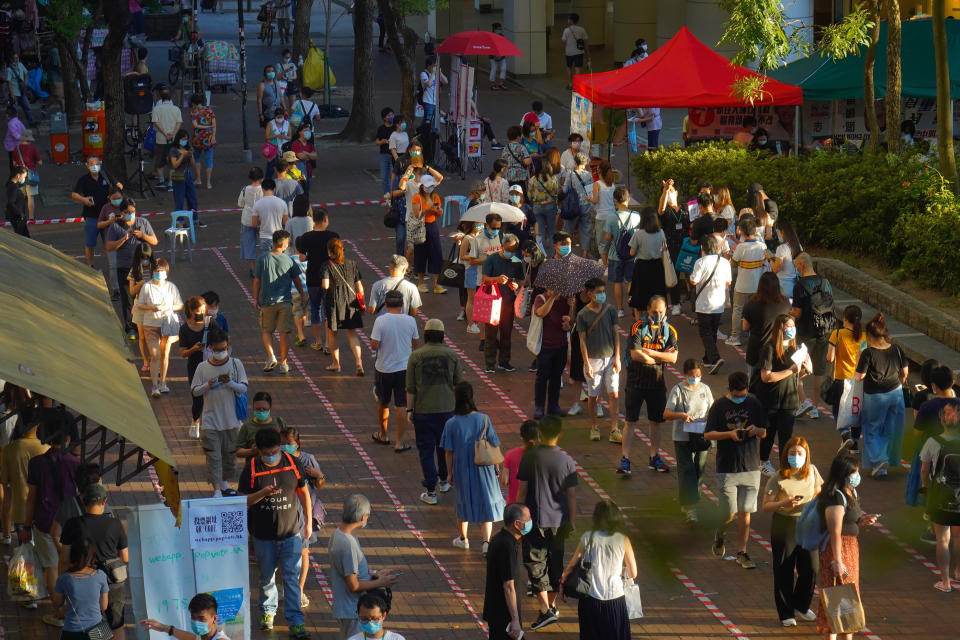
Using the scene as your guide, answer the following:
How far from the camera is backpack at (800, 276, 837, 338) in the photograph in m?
12.9

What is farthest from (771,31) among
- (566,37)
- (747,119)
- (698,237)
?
(566,37)

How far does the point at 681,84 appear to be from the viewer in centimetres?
2123

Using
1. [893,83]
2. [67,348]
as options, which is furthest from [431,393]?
[893,83]

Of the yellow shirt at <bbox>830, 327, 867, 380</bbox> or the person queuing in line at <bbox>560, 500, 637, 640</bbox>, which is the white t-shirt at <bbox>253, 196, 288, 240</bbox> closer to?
the yellow shirt at <bbox>830, 327, 867, 380</bbox>

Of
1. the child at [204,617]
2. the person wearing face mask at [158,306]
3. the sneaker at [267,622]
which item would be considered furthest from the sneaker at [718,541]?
the person wearing face mask at [158,306]

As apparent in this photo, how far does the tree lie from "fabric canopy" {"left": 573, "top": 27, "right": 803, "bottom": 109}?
2.36 metres

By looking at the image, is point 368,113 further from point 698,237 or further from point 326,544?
point 326,544

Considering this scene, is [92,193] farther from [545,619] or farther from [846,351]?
[545,619]

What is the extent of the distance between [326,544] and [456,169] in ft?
52.6

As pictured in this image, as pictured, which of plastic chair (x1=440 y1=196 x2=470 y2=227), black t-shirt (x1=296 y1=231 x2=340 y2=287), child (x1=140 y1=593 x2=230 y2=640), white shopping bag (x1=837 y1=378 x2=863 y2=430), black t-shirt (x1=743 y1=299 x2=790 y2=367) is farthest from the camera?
plastic chair (x1=440 y1=196 x2=470 y2=227)

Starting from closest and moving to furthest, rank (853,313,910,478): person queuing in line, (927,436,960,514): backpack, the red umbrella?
1. (927,436,960,514): backpack
2. (853,313,910,478): person queuing in line
3. the red umbrella

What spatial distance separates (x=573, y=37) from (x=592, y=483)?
28.7m

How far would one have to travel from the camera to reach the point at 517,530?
8.49 metres

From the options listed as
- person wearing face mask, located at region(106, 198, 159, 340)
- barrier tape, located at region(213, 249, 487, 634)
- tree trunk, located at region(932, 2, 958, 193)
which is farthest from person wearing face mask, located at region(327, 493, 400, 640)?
tree trunk, located at region(932, 2, 958, 193)
